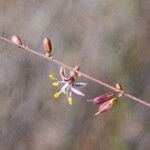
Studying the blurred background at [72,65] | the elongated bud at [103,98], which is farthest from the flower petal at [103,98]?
the blurred background at [72,65]

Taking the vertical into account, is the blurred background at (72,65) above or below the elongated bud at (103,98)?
above

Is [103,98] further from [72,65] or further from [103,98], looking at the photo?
[72,65]

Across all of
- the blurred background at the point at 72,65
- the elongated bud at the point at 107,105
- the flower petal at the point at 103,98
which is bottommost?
the elongated bud at the point at 107,105

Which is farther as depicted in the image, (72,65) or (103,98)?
(72,65)

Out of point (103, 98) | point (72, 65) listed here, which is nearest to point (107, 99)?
point (103, 98)

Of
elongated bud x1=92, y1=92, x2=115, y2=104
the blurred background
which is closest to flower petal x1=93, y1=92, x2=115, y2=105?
elongated bud x1=92, y1=92, x2=115, y2=104

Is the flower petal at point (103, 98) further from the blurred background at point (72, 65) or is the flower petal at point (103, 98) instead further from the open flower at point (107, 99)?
the blurred background at point (72, 65)

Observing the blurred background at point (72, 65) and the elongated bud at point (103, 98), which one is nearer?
the elongated bud at point (103, 98)

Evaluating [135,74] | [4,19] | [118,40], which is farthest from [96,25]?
[4,19]
